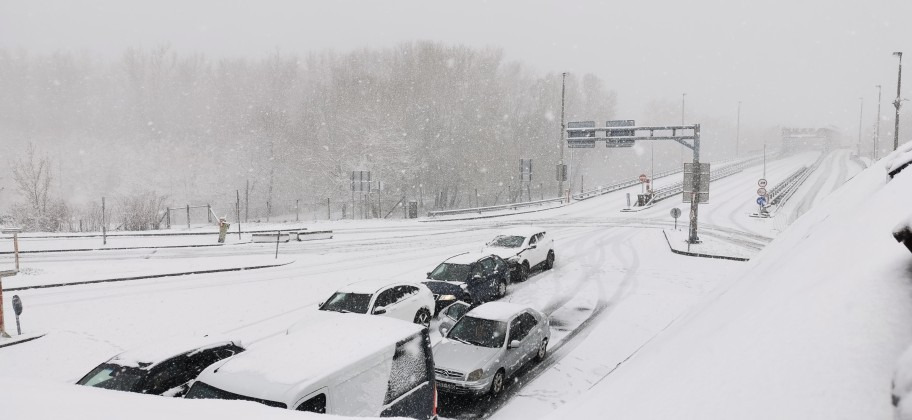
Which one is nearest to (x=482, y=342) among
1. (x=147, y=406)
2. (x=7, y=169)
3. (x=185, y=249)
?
(x=147, y=406)

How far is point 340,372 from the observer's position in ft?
19.1

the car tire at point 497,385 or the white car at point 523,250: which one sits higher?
the white car at point 523,250

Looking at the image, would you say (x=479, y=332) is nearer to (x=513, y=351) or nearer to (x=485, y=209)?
(x=513, y=351)

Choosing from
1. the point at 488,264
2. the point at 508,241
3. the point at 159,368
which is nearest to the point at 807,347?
the point at 159,368

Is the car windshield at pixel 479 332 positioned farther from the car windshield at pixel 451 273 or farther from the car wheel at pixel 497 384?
the car windshield at pixel 451 273

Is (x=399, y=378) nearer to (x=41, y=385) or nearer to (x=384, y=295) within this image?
(x=41, y=385)

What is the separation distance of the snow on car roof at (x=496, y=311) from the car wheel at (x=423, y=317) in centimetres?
202

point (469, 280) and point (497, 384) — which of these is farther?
point (469, 280)

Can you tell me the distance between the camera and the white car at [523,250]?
63.4 feet

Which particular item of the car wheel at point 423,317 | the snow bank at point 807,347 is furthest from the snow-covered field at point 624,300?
the car wheel at point 423,317

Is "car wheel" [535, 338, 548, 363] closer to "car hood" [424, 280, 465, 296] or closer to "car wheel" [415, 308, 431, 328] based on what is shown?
"car wheel" [415, 308, 431, 328]

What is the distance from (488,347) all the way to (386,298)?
128 inches

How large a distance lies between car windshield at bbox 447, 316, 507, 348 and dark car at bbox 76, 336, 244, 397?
191 inches

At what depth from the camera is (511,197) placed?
6606 centimetres
